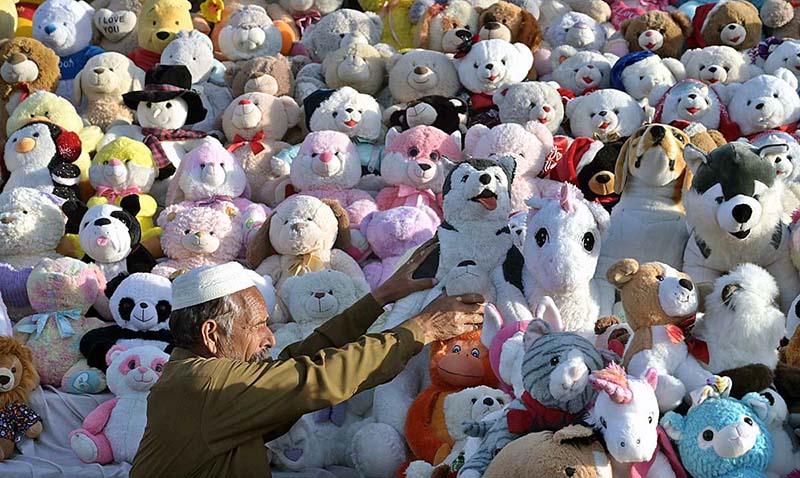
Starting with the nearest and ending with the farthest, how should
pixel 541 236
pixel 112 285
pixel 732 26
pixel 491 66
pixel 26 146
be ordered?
1. pixel 541 236
2. pixel 112 285
3. pixel 26 146
4. pixel 491 66
5. pixel 732 26

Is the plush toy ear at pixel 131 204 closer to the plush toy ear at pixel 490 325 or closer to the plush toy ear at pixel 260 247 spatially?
the plush toy ear at pixel 260 247

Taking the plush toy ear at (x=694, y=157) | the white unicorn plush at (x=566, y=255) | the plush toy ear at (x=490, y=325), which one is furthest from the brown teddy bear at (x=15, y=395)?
the plush toy ear at (x=694, y=157)

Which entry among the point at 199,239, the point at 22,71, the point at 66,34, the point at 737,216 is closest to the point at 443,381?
the point at 737,216

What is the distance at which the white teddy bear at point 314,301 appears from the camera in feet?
16.2

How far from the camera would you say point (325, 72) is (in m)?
7.10

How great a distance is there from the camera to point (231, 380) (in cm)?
329

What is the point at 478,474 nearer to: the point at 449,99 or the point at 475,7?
the point at 449,99

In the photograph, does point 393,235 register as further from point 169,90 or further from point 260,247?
point 169,90

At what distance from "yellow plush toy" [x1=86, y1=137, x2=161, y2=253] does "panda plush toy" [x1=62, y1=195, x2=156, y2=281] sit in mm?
261

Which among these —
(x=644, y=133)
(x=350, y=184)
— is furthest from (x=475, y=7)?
(x=644, y=133)

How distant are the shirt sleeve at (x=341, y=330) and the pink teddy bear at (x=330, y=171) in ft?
6.71

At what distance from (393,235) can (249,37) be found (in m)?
2.59

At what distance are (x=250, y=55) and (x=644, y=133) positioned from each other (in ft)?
11.4

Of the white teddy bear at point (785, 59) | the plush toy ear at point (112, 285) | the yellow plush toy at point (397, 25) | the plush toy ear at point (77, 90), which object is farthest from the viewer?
the yellow plush toy at point (397, 25)
